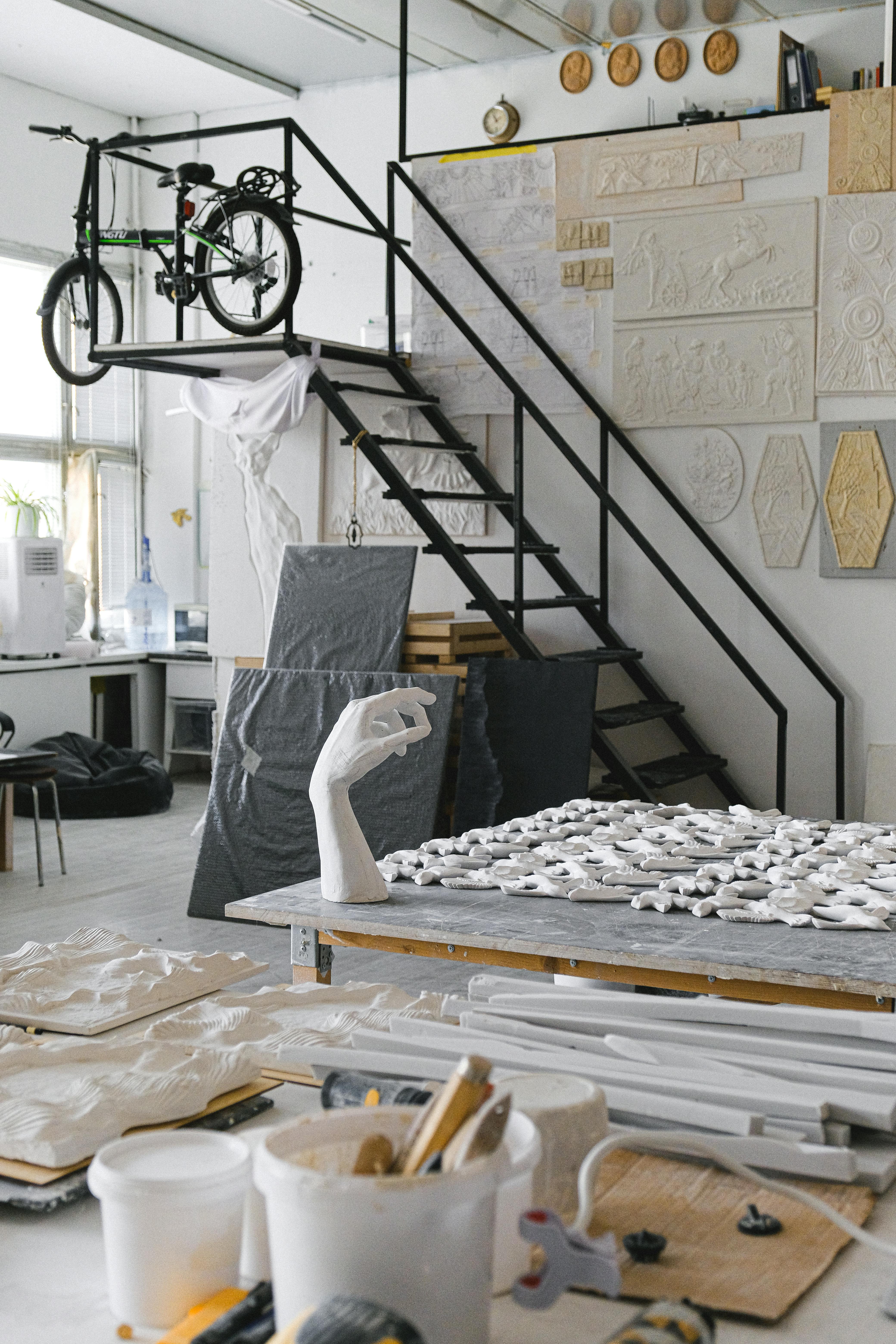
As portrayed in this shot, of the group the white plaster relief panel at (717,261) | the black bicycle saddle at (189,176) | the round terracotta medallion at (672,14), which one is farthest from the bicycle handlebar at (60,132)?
the round terracotta medallion at (672,14)

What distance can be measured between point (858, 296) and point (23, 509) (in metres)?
5.65

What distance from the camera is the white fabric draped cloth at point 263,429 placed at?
22.2ft

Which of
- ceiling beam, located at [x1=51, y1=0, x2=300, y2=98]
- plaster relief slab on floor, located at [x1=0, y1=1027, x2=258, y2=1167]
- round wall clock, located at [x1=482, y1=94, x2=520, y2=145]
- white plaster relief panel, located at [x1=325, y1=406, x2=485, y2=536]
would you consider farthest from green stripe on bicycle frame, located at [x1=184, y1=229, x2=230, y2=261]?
plaster relief slab on floor, located at [x1=0, y1=1027, x2=258, y2=1167]

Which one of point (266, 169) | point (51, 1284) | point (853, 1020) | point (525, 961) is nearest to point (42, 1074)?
point (51, 1284)

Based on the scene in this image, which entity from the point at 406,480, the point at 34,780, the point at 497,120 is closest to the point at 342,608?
the point at 406,480

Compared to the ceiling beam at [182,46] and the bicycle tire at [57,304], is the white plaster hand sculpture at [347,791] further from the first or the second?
the ceiling beam at [182,46]

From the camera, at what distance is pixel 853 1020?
1729 mm

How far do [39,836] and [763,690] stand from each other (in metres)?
3.38

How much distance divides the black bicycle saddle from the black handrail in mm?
885

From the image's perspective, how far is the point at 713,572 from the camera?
660 centimetres

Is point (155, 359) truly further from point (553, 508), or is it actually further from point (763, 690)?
point (763, 690)

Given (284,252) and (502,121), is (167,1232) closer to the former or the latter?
(284,252)

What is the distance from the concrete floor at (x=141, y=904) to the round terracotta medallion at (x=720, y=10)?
17.1 feet

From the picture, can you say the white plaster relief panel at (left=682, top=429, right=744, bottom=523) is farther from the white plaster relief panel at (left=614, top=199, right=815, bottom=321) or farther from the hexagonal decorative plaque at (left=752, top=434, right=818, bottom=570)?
the white plaster relief panel at (left=614, top=199, right=815, bottom=321)
